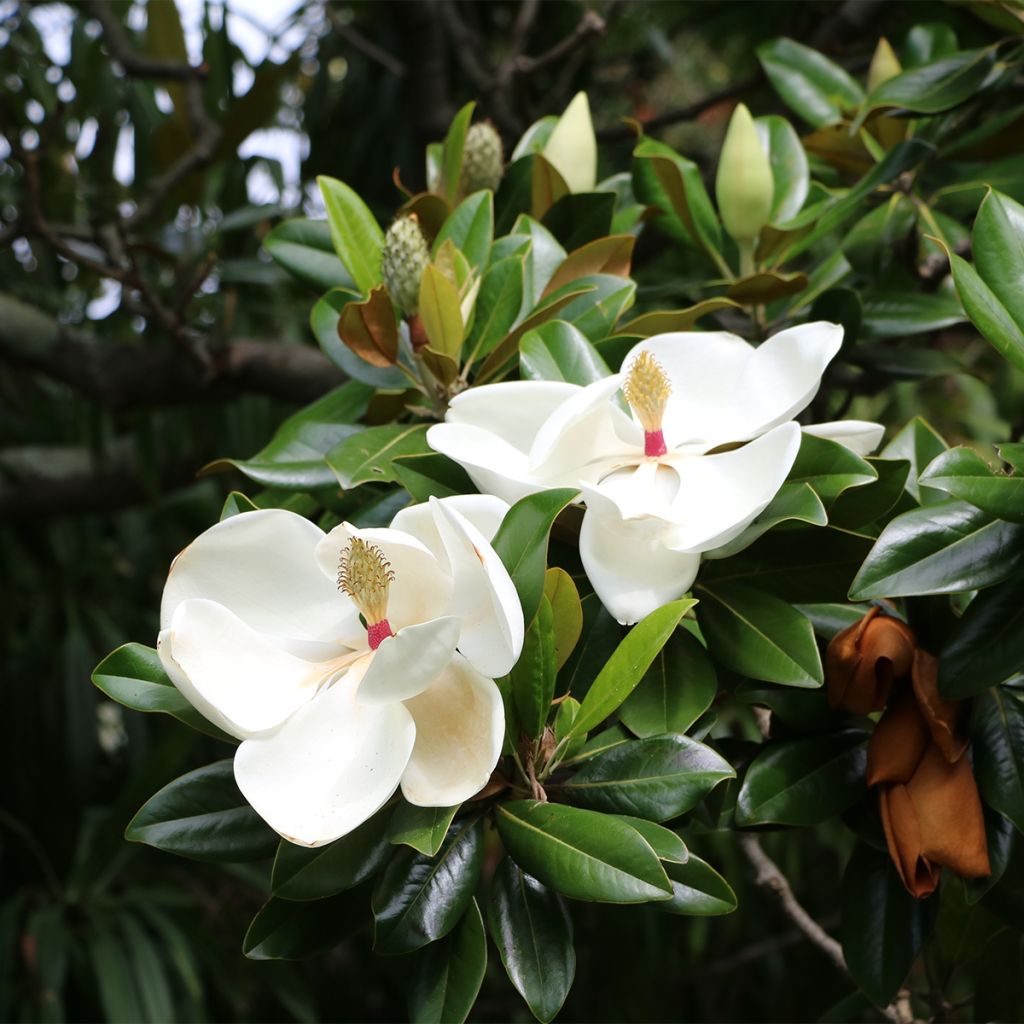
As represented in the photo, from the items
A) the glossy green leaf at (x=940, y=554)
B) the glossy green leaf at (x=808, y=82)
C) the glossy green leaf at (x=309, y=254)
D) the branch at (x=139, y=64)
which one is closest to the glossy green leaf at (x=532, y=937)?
the glossy green leaf at (x=940, y=554)

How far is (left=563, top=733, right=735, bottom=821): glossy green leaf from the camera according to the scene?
52cm

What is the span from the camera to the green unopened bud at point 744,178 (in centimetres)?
87

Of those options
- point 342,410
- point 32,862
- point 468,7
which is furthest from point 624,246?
point 32,862

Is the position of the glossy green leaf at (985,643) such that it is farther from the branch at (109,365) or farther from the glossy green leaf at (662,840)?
the branch at (109,365)

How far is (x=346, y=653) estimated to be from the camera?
550mm

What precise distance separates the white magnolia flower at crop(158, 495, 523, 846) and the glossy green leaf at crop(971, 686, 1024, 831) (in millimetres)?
261

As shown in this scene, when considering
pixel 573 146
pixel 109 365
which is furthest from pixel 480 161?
pixel 109 365

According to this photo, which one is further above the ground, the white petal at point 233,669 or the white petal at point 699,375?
the white petal at point 699,375

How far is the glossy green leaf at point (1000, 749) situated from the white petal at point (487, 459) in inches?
10.3

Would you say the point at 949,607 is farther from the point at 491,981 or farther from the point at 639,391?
the point at 491,981

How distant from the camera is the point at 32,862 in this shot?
2209mm

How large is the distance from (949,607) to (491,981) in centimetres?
203

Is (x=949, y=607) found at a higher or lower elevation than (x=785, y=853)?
higher

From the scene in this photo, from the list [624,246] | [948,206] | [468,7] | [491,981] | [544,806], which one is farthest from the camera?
[491,981]
